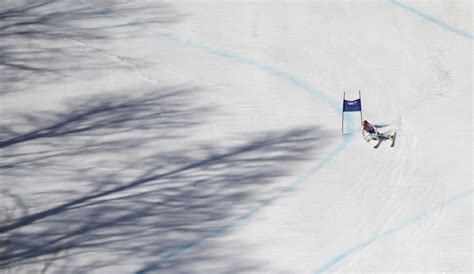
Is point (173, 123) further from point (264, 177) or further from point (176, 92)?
point (264, 177)

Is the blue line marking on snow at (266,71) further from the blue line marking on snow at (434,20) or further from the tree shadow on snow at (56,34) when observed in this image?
the blue line marking on snow at (434,20)

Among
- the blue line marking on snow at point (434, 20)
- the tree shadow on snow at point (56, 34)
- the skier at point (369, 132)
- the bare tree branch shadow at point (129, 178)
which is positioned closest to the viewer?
the bare tree branch shadow at point (129, 178)

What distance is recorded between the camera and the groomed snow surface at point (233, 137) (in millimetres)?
8703

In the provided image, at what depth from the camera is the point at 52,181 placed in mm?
8852

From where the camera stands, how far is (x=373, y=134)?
30.0ft

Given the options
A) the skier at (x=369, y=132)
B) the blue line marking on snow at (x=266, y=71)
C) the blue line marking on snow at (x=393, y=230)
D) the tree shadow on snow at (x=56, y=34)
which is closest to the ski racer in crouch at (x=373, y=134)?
the skier at (x=369, y=132)

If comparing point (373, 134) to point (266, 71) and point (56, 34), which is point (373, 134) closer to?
point (266, 71)

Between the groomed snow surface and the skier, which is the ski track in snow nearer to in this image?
the groomed snow surface

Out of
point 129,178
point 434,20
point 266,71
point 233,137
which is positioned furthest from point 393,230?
point 129,178

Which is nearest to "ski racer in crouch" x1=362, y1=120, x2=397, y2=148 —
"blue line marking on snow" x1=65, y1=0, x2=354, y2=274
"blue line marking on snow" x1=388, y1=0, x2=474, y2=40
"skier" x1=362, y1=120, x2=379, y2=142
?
"skier" x1=362, y1=120, x2=379, y2=142

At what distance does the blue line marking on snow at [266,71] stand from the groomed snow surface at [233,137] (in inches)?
0.7

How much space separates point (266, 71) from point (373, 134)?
5.32ft

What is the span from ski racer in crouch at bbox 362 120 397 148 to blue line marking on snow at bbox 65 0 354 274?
0.20m

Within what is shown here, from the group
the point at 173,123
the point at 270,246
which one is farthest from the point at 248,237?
the point at 173,123
